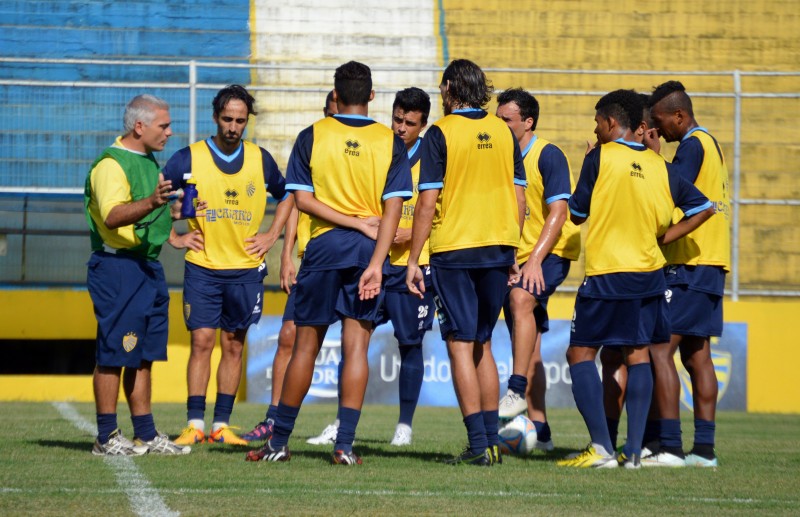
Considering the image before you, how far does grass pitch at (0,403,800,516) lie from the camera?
199 inches

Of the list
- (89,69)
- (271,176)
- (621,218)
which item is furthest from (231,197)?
(89,69)

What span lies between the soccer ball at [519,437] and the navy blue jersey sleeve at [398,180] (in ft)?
6.09

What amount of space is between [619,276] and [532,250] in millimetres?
1009

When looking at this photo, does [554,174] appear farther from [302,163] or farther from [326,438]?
[326,438]

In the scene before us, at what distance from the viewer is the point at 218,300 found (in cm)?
770

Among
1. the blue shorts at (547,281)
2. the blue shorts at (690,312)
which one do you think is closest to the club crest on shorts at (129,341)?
the blue shorts at (547,281)

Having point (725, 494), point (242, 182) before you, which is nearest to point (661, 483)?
point (725, 494)

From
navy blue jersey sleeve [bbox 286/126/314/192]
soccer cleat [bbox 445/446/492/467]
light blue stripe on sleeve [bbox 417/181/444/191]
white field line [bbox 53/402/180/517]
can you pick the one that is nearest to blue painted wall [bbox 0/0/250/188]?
white field line [bbox 53/402/180/517]

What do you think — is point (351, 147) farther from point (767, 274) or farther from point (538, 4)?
point (538, 4)

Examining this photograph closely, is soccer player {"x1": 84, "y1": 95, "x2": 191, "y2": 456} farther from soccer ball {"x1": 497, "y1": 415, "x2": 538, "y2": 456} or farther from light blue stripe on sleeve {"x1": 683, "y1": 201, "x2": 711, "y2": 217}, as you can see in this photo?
light blue stripe on sleeve {"x1": 683, "y1": 201, "x2": 711, "y2": 217}

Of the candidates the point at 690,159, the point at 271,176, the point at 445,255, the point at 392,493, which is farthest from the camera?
the point at 271,176

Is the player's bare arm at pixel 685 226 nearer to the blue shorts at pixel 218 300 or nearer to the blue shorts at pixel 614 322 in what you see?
the blue shorts at pixel 614 322

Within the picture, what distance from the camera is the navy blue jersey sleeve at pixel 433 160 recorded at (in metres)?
6.38

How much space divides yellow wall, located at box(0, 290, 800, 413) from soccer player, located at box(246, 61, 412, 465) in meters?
6.09
